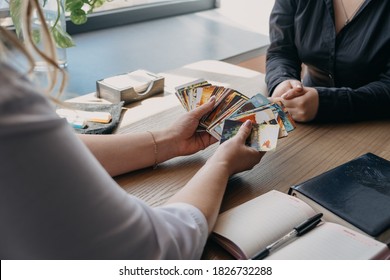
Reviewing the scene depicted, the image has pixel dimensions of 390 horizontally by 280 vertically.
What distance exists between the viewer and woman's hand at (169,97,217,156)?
3.78 ft

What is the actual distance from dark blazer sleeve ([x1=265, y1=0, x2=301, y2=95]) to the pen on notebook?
2.71 ft

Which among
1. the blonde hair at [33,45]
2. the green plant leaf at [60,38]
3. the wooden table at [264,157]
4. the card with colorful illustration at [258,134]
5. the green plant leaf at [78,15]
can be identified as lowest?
the wooden table at [264,157]

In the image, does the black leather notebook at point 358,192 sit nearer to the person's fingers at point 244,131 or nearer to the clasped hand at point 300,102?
the person's fingers at point 244,131

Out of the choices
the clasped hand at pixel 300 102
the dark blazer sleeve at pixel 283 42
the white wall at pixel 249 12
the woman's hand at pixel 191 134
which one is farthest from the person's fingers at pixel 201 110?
the white wall at pixel 249 12

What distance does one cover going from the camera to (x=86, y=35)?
2340 mm

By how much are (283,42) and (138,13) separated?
116 centimetres

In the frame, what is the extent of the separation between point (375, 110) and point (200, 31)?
1.42m

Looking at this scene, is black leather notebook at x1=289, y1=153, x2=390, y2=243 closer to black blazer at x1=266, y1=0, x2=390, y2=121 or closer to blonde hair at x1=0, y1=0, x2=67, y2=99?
black blazer at x1=266, y1=0, x2=390, y2=121

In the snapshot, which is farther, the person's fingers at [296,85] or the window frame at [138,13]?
the window frame at [138,13]

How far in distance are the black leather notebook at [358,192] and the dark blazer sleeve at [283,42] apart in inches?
25.1

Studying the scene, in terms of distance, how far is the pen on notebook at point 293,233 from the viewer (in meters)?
0.78

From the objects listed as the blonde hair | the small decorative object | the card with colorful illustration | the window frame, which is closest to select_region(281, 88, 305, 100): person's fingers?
the card with colorful illustration
